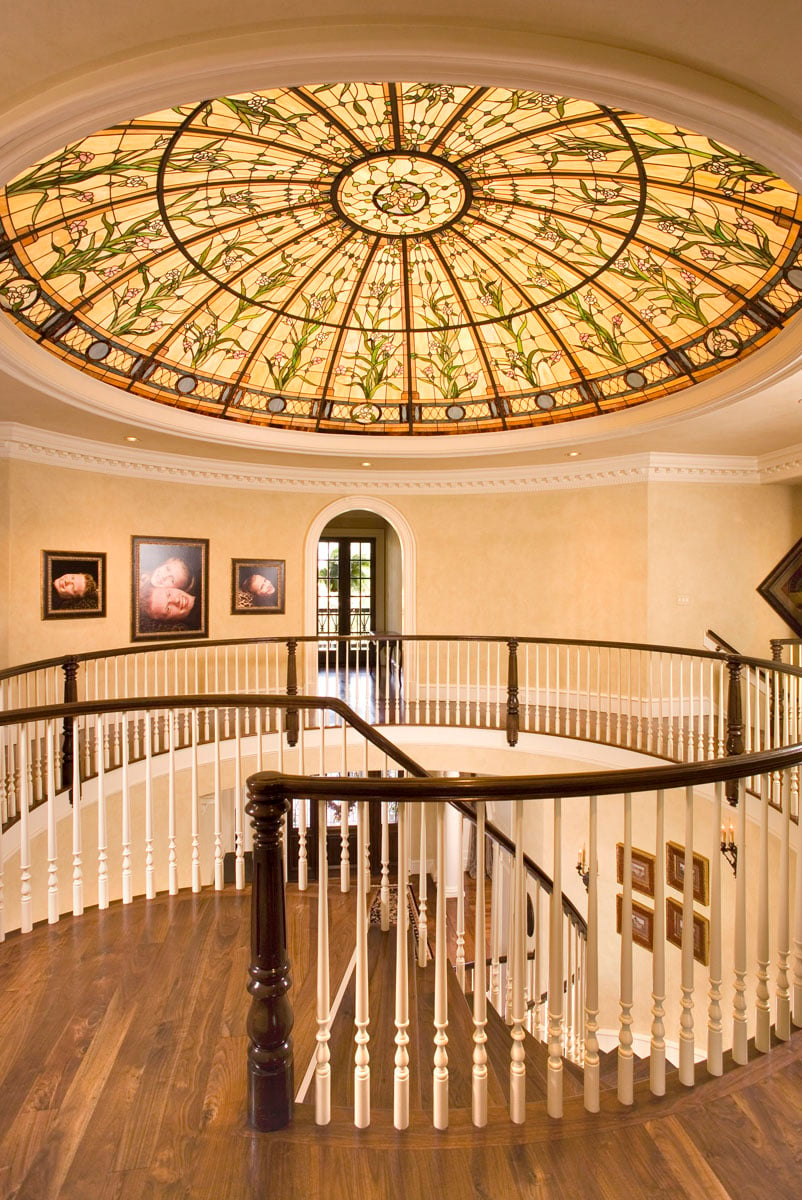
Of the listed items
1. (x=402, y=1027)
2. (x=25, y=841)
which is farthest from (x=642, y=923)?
(x=25, y=841)

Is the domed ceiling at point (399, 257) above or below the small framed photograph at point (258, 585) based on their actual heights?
above

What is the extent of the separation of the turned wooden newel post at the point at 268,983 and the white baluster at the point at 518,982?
2.08ft

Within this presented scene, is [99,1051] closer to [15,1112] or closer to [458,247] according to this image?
[15,1112]

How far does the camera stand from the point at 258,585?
8.80 meters

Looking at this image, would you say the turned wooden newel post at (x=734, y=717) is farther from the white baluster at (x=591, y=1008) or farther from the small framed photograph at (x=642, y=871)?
the white baluster at (x=591, y=1008)

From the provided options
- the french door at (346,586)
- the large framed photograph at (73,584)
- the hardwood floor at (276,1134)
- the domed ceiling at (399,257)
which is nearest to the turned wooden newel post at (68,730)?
the large framed photograph at (73,584)

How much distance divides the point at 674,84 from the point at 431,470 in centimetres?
659

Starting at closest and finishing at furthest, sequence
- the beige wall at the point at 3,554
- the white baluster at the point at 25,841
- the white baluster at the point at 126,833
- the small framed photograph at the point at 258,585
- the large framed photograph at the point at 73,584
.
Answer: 1. the white baluster at the point at 25,841
2. the white baluster at the point at 126,833
3. the beige wall at the point at 3,554
4. the large framed photograph at the point at 73,584
5. the small framed photograph at the point at 258,585

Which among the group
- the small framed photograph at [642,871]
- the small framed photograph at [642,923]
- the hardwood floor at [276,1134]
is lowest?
the small framed photograph at [642,923]

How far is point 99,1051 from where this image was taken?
7.02 feet

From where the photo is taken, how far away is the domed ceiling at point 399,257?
399 centimetres

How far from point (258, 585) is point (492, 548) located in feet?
11.1

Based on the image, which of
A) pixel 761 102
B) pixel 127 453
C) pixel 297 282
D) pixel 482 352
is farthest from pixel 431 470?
pixel 761 102

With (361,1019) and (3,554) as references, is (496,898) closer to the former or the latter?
(361,1019)
